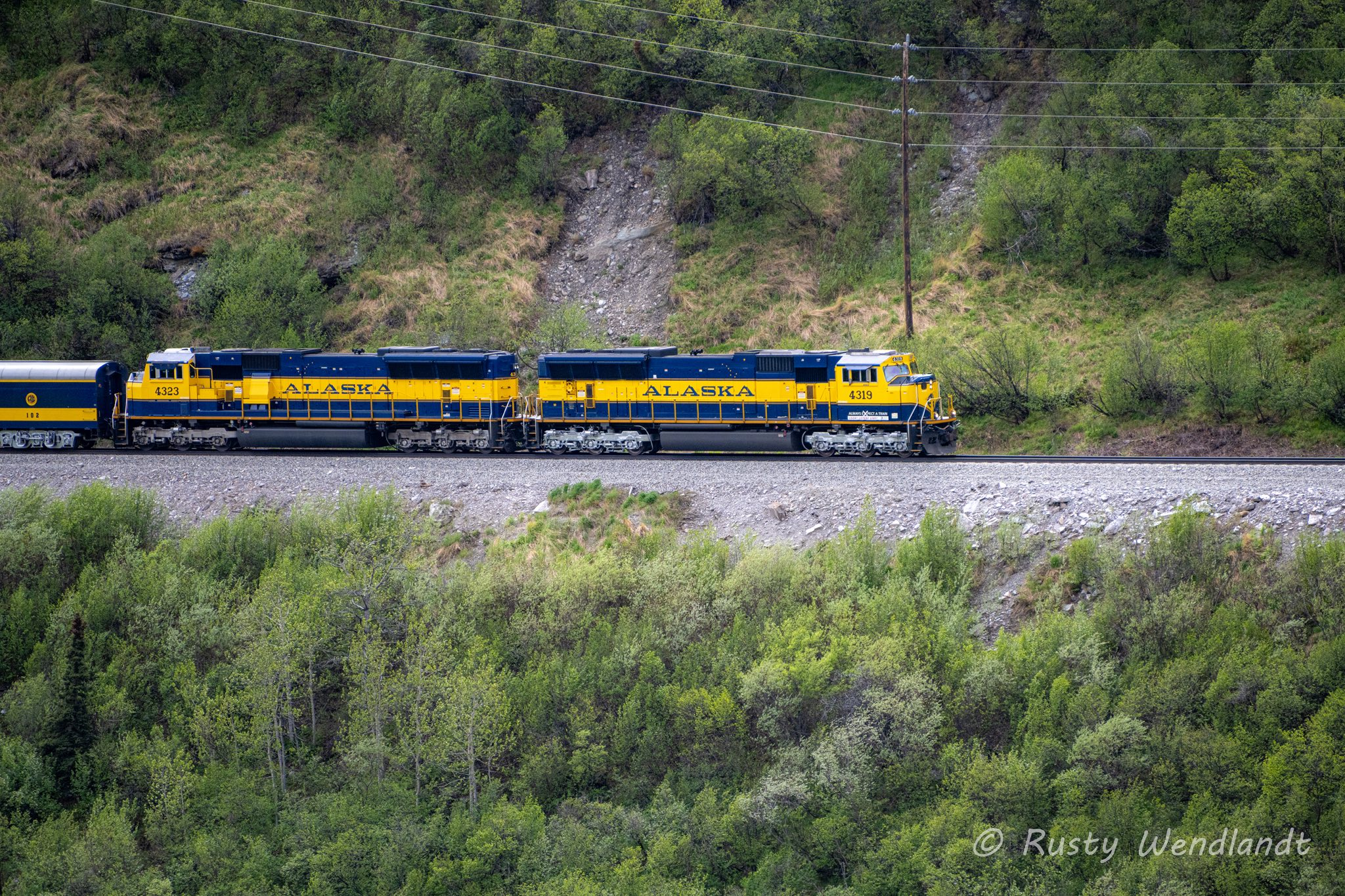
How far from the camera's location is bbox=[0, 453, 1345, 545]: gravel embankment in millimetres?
22406

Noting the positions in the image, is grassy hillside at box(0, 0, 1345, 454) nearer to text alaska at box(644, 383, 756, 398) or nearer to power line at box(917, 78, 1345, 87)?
power line at box(917, 78, 1345, 87)

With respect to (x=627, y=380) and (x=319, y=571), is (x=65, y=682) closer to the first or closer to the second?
(x=319, y=571)

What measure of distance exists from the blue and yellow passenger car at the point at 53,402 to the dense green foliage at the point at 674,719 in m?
8.23

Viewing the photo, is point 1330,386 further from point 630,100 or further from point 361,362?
point 630,100

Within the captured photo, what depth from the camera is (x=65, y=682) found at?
23.6 m

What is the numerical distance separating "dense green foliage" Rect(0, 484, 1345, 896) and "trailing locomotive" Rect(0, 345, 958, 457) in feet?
16.9

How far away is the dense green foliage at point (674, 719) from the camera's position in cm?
1852

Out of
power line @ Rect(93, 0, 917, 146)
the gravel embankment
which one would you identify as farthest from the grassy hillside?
the gravel embankment

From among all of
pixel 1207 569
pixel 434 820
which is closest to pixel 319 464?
pixel 434 820

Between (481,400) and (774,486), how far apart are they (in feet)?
30.8

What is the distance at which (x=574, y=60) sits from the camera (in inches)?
1976

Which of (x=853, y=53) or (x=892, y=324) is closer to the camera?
(x=892, y=324)

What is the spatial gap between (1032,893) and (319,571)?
1584 cm

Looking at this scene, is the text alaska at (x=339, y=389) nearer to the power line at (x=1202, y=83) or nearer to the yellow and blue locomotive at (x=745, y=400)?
the yellow and blue locomotive at (x=745, y=400)
